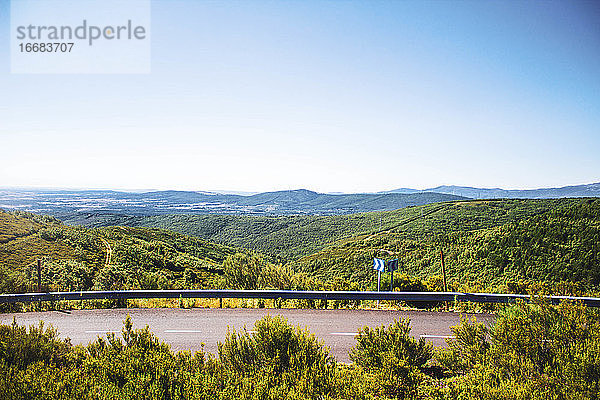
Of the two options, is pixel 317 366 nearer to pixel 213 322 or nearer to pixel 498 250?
pixel 213 322

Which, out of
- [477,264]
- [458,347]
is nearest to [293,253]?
[477,264]

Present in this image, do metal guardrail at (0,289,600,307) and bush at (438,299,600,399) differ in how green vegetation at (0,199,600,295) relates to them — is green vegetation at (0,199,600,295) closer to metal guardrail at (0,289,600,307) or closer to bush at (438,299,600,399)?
metal guardrail at (0,289,600,307)

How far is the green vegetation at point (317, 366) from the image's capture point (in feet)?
12.1

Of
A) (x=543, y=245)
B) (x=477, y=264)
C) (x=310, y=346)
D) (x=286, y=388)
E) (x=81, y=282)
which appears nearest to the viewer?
(x=286, y=388)

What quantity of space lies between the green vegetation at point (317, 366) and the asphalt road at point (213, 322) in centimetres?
289

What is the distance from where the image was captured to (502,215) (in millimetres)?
76312

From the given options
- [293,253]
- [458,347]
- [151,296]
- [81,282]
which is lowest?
[293,253]

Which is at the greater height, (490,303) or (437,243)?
(490,303)

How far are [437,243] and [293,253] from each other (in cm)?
4610

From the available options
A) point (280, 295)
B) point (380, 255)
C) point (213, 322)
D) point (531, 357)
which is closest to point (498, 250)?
point (380, 255)

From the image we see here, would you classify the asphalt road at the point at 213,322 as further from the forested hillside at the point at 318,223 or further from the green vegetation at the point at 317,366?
the forested hillside at the point at 318,223

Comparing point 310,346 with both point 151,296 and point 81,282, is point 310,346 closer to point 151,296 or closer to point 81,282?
point 151,296

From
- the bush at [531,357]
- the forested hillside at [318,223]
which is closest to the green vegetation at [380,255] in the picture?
the forested hillside at [318,223]

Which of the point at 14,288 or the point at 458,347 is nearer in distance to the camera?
the point at 458,347
